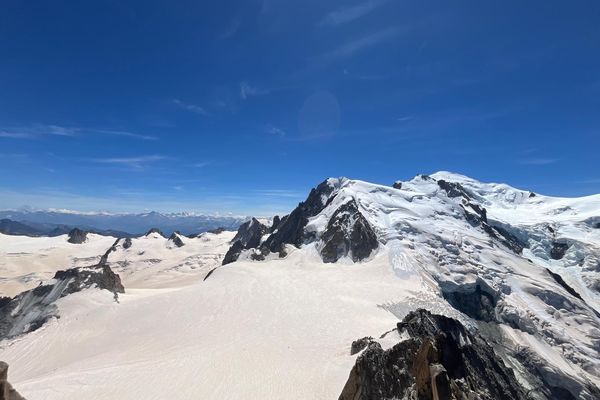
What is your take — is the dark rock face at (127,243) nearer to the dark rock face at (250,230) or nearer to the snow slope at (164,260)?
the snow slope at (164,260)

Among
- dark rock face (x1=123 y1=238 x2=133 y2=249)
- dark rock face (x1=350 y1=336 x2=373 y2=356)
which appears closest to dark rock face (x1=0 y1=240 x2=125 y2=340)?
dark rock face (x1=350 y1=336 x2=373 y2=356)

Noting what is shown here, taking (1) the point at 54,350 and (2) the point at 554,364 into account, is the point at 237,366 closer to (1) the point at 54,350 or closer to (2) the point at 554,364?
(1) the point at 54,350

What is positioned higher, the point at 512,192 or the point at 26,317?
the point at 512,192

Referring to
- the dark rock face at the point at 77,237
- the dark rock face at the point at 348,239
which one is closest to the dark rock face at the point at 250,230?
the dark rock face at the point at 348,239

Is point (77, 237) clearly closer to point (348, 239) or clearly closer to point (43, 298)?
point (348, 239)

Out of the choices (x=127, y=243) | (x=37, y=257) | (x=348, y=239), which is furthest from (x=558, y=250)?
(x=37, y=257)

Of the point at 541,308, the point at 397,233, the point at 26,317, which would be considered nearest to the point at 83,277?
the point at 26,317
